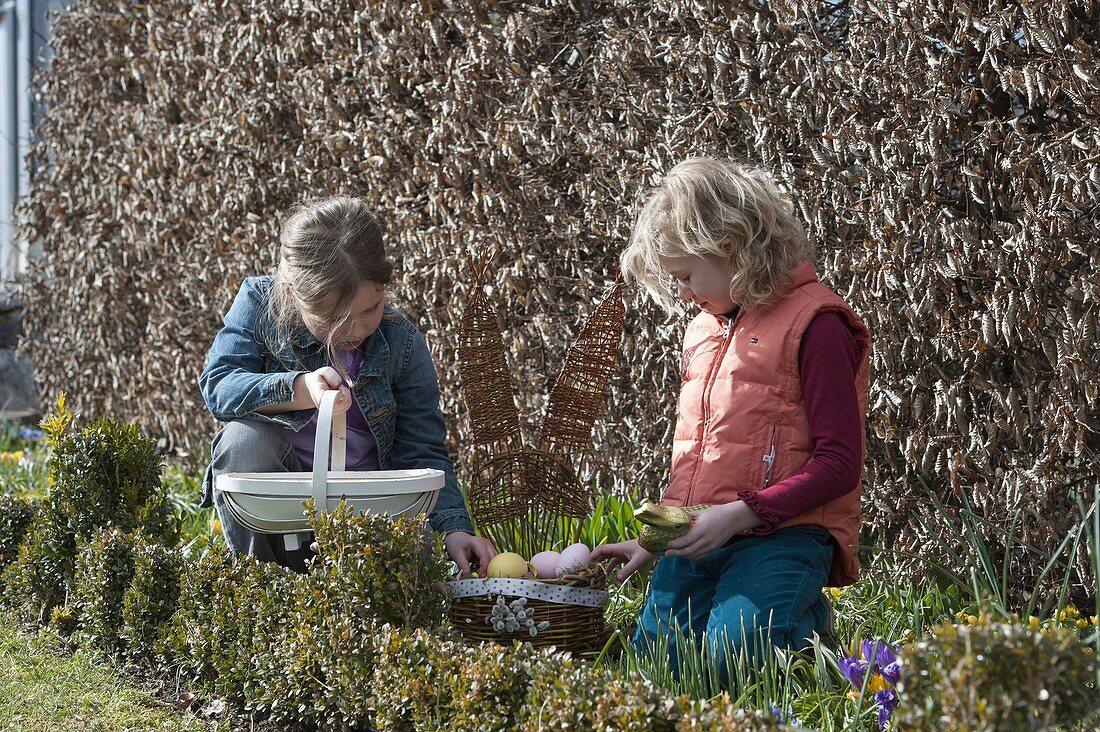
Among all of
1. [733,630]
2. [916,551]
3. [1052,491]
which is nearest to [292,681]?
[733,630]

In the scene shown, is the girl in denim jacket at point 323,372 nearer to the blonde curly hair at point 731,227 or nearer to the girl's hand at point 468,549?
the girl's hand at point 468,549

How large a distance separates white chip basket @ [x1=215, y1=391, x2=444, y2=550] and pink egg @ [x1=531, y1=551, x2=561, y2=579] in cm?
32

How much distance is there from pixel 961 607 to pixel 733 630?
76cm

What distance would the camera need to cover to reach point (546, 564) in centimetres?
249

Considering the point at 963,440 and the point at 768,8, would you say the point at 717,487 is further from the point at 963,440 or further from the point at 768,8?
the point at 768,8

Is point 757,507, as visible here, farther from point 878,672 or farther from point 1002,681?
point 1002,681

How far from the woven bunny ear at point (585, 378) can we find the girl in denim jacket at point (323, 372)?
1.03ft

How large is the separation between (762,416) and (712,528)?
29 centimetres

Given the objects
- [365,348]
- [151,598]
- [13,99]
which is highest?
[13,99]

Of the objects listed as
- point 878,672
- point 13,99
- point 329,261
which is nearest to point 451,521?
point 329,261

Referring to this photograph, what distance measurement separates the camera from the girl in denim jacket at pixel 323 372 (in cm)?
258

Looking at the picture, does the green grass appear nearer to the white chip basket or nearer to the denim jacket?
the white chip basket

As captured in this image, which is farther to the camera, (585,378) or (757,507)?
(585,378)

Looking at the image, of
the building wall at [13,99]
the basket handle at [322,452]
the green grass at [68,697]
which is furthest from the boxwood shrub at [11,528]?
the building wall at [13,99]
